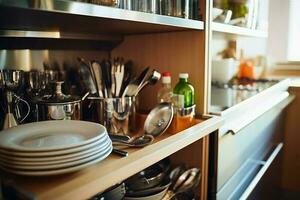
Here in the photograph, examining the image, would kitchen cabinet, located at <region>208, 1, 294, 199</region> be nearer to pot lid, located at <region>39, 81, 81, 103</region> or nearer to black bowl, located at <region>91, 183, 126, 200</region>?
black bowl, located at <region>91, 183, 126, 200</region>

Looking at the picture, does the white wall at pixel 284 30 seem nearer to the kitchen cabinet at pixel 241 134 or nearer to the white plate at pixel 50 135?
the kitchen cabinet at pixel 241 134

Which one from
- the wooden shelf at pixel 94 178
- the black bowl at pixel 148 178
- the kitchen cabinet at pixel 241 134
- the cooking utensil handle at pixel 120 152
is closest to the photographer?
the wooden shelf at pixel 94 178

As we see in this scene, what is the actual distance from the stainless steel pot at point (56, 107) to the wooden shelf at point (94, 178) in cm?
20

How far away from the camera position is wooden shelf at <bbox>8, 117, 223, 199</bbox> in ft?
1.55

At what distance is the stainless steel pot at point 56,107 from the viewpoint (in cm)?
72

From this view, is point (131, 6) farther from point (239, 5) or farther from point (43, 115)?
point (239, 5)

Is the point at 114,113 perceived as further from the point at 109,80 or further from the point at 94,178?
the point at 94,178

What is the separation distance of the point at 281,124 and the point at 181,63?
48.4 inches

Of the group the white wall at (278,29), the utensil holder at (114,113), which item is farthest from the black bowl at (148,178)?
the white wall at (278,29)

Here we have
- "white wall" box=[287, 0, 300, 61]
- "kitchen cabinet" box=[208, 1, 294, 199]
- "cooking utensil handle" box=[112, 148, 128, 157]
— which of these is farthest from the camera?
"white wall" box=[287, 0, 300, 61]

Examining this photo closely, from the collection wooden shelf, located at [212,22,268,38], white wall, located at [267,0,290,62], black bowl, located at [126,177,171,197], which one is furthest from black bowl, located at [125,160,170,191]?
white wall, located at [267,0,290,62]

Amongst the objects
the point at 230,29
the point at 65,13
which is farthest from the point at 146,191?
the point at 230,29

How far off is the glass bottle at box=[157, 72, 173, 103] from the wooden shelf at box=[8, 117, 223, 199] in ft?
0.97

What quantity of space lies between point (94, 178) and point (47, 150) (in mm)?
98
